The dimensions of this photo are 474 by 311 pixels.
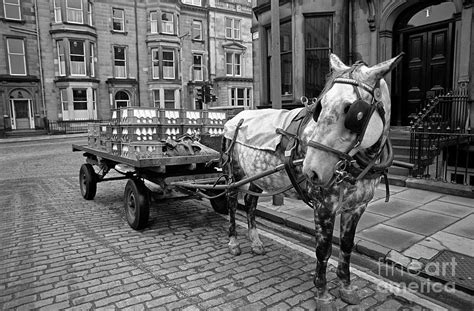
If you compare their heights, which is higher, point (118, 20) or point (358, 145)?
point (118, 20)

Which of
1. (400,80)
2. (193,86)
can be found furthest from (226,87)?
(400,80)

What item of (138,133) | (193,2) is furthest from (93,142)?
(193,2)

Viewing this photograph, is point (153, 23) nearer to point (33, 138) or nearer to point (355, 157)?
point (33, 138)

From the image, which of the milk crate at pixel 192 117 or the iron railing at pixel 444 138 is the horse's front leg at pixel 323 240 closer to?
the milk crate at pixel 192 117

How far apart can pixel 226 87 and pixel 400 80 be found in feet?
102

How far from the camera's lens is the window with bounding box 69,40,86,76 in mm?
30797

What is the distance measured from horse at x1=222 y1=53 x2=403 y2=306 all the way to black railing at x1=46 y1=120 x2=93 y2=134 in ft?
101

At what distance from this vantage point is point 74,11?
31.0 m

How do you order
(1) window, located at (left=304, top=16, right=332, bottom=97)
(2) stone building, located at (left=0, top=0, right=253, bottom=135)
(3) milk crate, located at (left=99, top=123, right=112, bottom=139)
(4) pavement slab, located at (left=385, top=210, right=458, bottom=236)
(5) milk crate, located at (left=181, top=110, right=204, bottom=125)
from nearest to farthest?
1. (4) pavement slab, located at (left=385, top=210, right=458, bottom=236)
2. (5) milk crate, located at (left=181, top=110, right=204, bottom=125)
3. (3) milk crate, located at (left=99, top=123, right=112, bottom=139)
4. (1) window, located at (left=304, top=16, right=332, bottom=97)
5. (2) stone building, located at (left=0, top=0, right=253, bottom=135)

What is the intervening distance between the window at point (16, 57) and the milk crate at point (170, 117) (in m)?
30.3

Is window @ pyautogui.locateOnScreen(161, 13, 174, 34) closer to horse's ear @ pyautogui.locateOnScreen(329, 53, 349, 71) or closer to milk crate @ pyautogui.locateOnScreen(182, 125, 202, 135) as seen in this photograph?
milk crate @ pyautogui.locateOnScreen(182, 125, 202, 135)

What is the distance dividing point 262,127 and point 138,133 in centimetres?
283

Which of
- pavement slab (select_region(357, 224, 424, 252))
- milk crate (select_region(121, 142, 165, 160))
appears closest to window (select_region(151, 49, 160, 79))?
milk crate (select_region(121, 142, 165, 160))

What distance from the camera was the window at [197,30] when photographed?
38.9m
